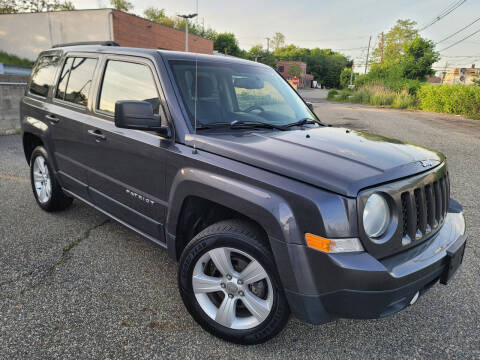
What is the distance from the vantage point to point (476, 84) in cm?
2220

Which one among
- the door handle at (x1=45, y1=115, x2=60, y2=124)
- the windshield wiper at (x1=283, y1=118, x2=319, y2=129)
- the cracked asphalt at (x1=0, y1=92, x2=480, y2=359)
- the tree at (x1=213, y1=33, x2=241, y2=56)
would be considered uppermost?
the tree at (x1=213, y1=33, x2=241, y2=56)

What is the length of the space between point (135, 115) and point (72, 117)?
1.43 metres

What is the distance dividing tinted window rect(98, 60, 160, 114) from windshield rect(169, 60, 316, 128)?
0.74 ft

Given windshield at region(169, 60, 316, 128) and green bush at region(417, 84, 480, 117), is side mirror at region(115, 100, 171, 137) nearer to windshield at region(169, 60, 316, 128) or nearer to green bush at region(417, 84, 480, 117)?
windshield at region(169, 60, 316, 128)

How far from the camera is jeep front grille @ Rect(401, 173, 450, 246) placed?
1.98 m

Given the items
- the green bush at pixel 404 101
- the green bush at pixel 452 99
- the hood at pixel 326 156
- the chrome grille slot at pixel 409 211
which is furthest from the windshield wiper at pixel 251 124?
the green bush at pixel 404 101

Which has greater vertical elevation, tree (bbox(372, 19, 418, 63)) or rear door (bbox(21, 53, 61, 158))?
tree (bbox(372, 19, 418, 63))

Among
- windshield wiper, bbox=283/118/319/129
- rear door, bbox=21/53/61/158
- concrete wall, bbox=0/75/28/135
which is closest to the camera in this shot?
windshield wiper, bbox=283/118/319/129

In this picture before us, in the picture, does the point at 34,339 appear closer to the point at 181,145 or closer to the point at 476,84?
the point at 181,145

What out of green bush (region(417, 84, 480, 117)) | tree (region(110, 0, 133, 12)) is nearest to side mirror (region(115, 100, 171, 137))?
green bush (region(417, 84, 480, 117))

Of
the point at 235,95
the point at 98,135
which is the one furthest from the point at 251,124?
the point at 98,135

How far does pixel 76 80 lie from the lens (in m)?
3.55

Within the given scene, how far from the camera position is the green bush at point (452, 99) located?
65.5 ft

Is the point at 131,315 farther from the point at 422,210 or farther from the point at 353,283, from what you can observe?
the point at 422,210
